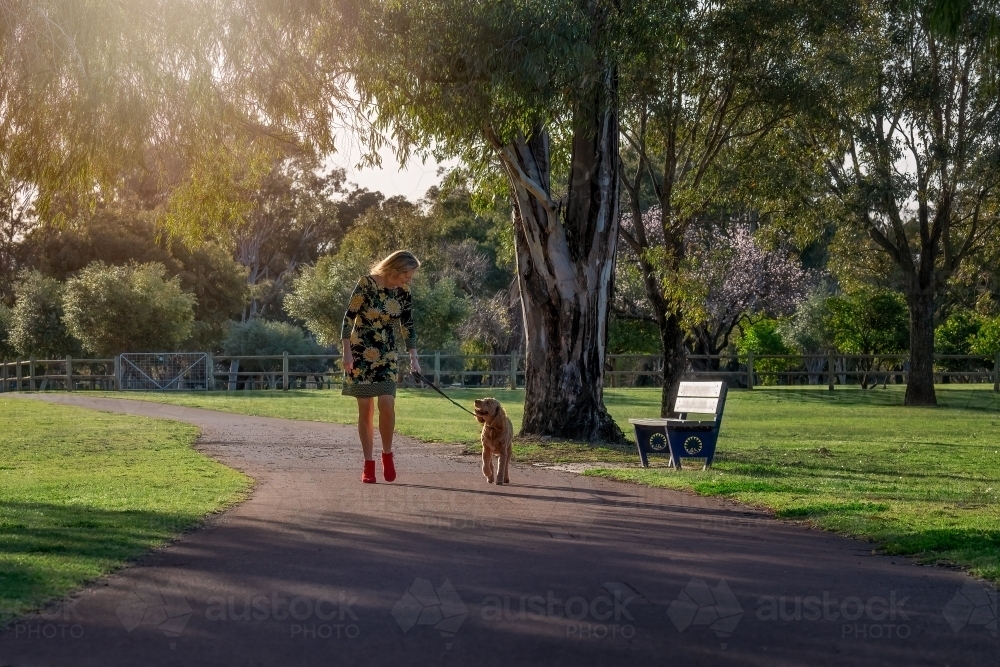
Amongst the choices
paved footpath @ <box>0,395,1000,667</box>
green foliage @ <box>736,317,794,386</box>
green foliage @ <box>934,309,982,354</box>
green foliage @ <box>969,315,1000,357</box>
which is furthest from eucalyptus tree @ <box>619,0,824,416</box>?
green foliage @ <box>934,309,982,354</box>

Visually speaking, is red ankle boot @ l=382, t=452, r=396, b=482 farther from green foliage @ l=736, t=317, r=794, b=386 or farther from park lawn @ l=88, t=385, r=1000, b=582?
green foliage @ l=736, t=317, r=794, b=386

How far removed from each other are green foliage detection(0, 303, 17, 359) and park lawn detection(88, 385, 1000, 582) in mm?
23509

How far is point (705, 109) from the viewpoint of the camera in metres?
21.7

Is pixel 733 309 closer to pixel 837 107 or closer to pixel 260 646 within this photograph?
pixel 837 107

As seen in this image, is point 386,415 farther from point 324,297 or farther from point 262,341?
point 262,341

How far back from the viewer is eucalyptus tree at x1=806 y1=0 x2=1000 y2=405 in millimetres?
29797

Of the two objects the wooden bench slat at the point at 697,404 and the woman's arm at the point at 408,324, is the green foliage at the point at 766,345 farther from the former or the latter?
the woman's arm at the point at 408,324

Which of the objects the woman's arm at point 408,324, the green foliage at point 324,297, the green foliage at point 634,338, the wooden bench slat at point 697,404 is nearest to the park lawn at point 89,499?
the woman's arm at point 408,324

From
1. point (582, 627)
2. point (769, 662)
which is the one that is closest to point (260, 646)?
point (582, 627)

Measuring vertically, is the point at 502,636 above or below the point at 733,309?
below

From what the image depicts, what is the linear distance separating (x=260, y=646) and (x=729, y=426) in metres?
20.0

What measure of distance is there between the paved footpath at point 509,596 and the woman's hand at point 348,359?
4.25ft

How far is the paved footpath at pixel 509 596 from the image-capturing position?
479 cm

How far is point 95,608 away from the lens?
17.9 feet
